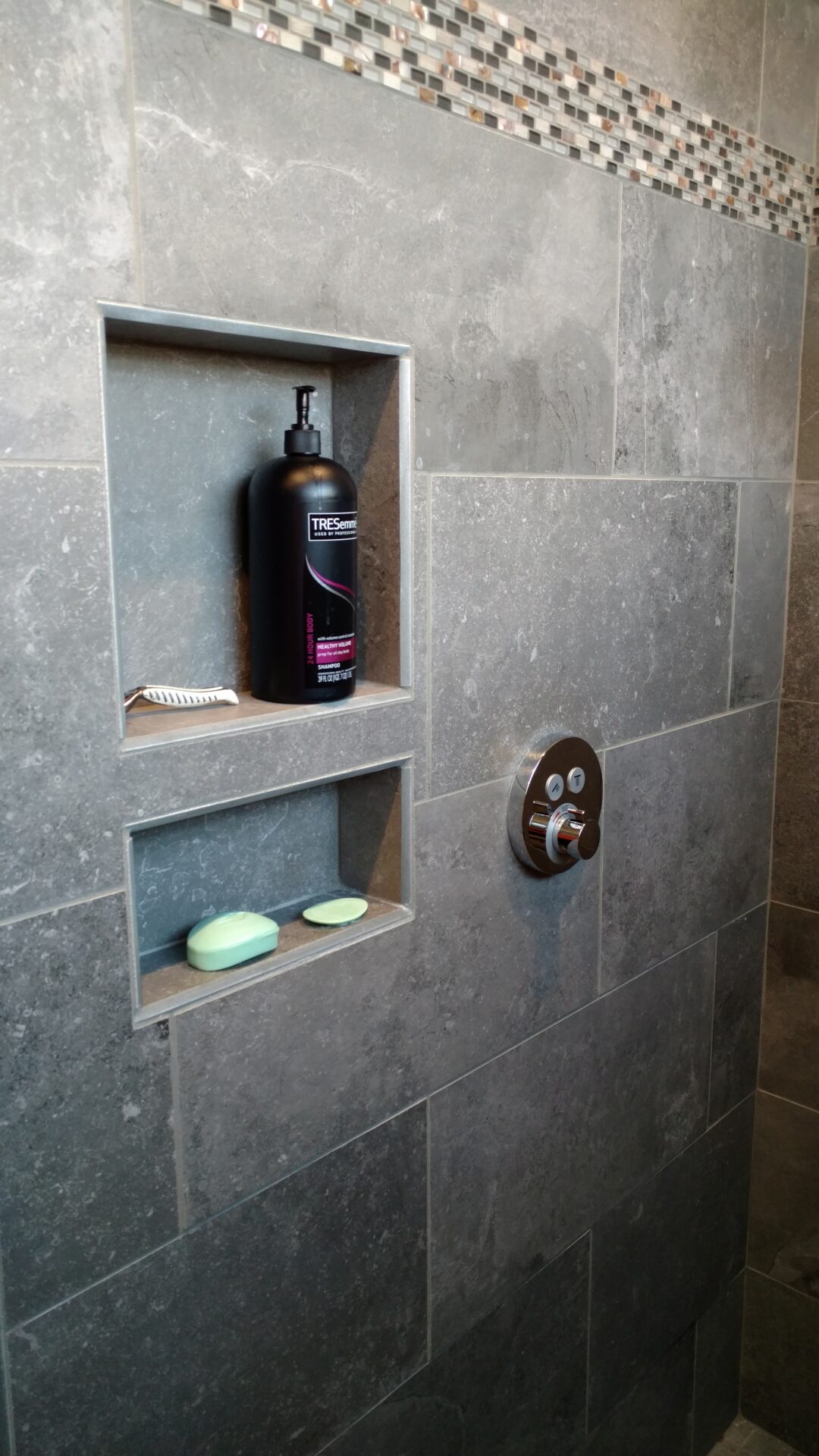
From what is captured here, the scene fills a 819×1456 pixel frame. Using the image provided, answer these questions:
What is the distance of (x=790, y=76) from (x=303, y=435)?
1077mm

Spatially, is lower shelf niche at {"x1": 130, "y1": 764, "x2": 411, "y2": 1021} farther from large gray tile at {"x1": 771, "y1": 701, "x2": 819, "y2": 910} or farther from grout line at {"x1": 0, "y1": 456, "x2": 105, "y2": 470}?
large gray tile at {"x1": 771, "y1": 701, "x2": 819, "y2": 910}

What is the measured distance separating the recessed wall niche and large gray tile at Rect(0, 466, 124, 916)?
39 millimetres

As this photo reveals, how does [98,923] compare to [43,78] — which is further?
[98,923]

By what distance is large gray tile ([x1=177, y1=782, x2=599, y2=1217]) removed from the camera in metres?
1.00

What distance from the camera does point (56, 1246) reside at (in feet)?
2.91

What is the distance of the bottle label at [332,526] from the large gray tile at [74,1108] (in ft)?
1.20

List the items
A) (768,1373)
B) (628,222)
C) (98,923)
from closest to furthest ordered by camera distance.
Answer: (98,923)
(628,222)
(768,1373)

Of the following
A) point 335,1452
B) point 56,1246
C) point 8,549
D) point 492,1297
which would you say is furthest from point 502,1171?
point 8,549

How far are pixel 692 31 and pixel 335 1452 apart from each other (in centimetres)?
173

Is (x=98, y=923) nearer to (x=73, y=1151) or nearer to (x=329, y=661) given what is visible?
(x=73, y=1151)

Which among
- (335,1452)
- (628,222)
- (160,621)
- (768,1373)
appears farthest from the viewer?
(768,1373)

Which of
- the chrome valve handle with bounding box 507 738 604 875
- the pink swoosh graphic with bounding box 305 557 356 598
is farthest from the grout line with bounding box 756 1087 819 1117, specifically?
the pink swoosh graphic with bounding box 305 557 356 598

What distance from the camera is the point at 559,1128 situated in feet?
4.72

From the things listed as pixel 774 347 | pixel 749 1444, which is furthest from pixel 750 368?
pixel 749 1444
